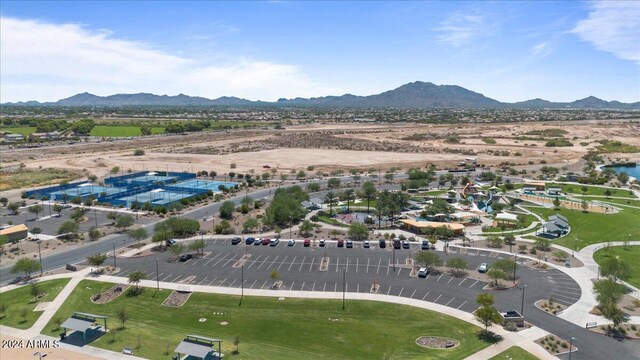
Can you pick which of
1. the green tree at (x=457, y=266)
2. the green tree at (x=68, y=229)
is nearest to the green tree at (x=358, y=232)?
the green tree at (x=457, y=266)

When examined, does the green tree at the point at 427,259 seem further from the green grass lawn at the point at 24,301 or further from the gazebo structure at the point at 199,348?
the green grass lawn at the point at 24,301

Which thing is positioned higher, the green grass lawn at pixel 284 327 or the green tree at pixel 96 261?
the green tree at pixel 96 261

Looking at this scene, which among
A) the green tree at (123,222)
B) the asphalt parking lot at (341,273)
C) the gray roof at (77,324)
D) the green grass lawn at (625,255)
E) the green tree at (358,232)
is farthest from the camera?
the green tree at (123,222)

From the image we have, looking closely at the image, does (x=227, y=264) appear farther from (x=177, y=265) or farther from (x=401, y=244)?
(x=401, y=244)

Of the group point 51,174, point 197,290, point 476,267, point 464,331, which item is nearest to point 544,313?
point 464,331

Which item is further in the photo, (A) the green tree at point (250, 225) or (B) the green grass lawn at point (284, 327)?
(A) the green tree at point (250, 225)

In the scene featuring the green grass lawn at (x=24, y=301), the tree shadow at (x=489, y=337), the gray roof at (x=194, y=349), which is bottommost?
the green grass lawn at (x=24, y=301)

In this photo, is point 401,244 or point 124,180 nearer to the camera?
point 401,244

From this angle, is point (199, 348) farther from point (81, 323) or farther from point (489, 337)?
point (489, 337)
